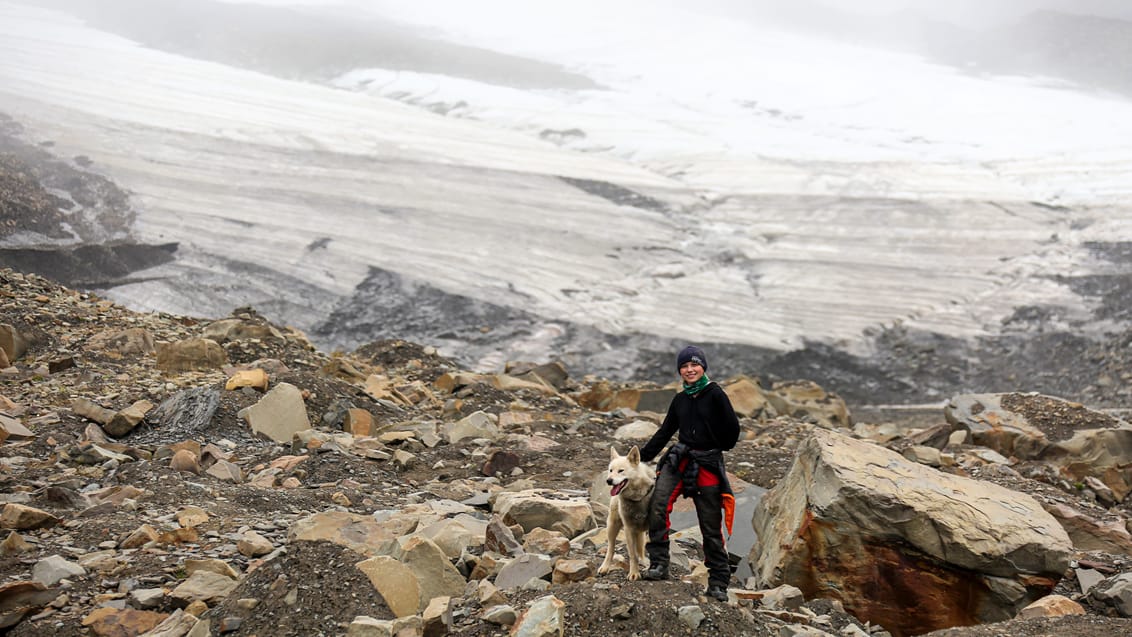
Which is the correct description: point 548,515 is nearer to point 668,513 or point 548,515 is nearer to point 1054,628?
point 668,513

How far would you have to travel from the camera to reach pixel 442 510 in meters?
5.65

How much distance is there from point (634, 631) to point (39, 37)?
3563 centimetres

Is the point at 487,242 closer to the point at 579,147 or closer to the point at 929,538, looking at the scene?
the point at 579,147

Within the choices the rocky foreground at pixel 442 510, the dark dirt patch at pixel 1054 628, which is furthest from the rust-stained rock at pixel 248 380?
the dark dirt patch at pixel 1054 628

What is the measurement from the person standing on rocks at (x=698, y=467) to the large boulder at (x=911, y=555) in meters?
1.15

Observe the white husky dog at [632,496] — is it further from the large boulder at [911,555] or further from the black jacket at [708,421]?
the large boulder at [911,555]

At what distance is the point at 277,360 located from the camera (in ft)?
29.1

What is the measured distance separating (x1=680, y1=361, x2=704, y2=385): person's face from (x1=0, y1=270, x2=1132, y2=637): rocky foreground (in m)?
0.94

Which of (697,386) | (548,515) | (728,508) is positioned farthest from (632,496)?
(548,515)

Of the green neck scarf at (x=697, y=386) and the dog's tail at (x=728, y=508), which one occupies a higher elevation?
the green neck scarf at (x=697, y=386)

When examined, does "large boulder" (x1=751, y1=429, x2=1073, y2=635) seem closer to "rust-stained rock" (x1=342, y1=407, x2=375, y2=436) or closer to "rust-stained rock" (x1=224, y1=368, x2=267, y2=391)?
"rust-stained rock" (x1=342, y1=407, x2=375, y2=436)

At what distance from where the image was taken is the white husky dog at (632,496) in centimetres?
394

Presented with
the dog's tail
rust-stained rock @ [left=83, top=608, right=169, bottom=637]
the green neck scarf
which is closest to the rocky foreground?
rust-stained rock @ [left=83, top=608, right=169, bottom=637]

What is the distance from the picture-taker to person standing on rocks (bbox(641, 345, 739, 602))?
3936mm
